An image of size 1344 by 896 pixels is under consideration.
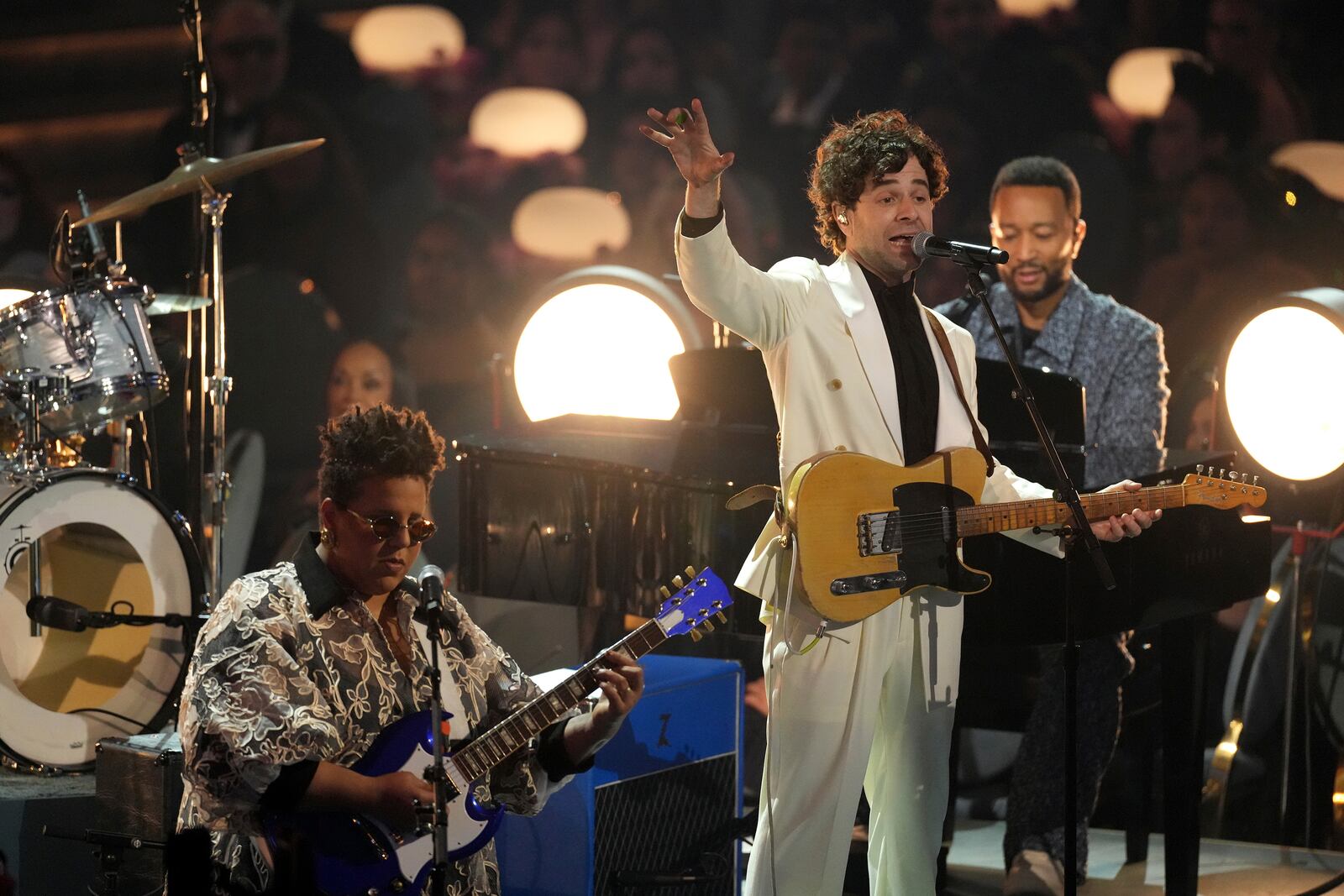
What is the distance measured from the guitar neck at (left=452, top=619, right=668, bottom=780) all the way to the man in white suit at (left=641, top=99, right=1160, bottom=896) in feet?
1.71

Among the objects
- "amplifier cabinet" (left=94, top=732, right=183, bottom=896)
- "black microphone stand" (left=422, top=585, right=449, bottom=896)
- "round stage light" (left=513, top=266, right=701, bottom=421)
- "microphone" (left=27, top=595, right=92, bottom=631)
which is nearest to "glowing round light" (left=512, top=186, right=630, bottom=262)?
"round stage light" (left=513, top=266, right=701, bottom=421)

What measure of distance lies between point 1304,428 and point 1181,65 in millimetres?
1914

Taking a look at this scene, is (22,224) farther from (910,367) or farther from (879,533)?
(879,533)

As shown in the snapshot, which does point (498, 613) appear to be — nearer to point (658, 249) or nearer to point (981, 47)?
point (658, 249)

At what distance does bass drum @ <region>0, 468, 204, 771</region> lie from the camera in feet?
16.9

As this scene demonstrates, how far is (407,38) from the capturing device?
27.2 feet

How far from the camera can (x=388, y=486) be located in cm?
328

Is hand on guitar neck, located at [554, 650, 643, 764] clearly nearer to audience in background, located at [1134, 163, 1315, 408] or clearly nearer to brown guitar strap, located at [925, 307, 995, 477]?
brown guitar strap, located at [925, 307, 995, 477]

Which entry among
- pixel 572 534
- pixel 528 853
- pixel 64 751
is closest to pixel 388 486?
pixel 528 853

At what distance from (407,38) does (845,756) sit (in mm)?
5773

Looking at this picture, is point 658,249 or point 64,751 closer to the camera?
point 64,751

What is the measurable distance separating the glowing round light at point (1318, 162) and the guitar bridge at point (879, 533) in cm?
371

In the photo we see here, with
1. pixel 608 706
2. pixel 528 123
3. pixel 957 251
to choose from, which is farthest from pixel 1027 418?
pixel 528 123

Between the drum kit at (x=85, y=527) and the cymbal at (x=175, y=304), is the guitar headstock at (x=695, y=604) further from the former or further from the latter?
the cymbal at (x=175, y=304)
